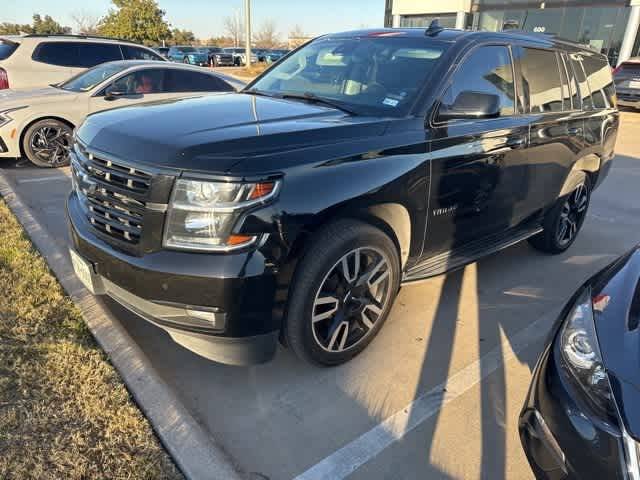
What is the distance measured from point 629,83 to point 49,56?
1623 cm

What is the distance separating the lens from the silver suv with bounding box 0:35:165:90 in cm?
842

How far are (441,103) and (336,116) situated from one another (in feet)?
2.21

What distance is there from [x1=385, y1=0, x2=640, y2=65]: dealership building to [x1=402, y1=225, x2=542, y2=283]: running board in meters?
16.5

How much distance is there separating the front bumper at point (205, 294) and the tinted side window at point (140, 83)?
557cm

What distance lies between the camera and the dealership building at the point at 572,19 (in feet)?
65.5

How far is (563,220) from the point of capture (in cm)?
473

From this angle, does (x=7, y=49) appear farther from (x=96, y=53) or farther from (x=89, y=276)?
(x=89, y=276)

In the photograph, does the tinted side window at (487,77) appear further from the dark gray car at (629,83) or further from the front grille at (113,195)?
the dark gray car at (629,83)

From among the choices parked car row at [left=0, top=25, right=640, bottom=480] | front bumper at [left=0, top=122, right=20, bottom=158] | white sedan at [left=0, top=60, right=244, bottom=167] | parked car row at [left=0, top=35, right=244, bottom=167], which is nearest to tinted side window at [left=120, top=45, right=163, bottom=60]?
parked car row at [left=0, top=35, right=244, bottom=167]

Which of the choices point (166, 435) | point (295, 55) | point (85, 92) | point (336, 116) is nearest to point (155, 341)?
point (166, 435)

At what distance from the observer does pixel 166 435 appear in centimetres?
221

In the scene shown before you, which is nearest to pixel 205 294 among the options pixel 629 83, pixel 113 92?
pixel 113 92

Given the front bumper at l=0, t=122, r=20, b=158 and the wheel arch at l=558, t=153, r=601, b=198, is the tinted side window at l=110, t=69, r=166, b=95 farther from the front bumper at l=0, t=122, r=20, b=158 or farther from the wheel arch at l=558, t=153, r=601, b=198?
the wheel arch at l=558, t=153, r=601, b=198

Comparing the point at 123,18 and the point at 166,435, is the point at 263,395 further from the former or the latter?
the point at 123,18
